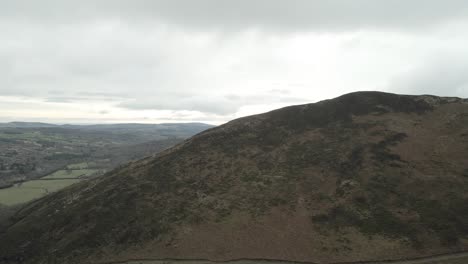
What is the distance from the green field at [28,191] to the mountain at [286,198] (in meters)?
37.9

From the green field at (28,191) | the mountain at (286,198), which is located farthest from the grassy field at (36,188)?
the mountain at (286,198)

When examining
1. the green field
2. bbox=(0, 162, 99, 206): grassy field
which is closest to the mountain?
the green field

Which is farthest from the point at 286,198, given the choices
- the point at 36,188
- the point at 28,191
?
the point at 36,188

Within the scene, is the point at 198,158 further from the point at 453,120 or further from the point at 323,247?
the point at 453,120

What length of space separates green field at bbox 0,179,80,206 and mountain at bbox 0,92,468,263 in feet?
124

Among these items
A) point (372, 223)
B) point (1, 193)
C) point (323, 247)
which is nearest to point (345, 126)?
point (372, 223)

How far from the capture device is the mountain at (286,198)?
152 feet

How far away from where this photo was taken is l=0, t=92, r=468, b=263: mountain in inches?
1829

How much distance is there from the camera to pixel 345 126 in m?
78.9

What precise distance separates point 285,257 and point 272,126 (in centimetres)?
4482

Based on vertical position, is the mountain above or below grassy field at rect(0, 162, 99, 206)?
above

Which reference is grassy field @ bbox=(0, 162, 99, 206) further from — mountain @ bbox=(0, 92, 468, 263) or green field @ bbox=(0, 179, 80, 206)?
mountain @ bbox=(0, 92, 468, 263)

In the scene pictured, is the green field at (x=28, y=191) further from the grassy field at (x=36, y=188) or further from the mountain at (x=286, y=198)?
the mountain at (x=286, y=198)

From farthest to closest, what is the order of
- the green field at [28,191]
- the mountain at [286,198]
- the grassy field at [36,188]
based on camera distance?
the grassy field at [36,188]
the green field at [28,191]
the mountain at [286,198]
